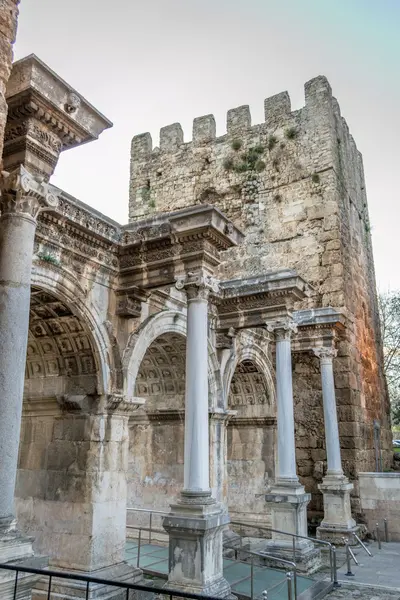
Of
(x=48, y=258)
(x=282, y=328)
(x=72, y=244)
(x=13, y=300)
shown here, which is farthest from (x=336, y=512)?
(x=13, y=300)

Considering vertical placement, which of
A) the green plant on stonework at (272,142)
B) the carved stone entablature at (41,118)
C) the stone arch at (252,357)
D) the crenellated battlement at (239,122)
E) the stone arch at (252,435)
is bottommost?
the stone arch at (252,435)

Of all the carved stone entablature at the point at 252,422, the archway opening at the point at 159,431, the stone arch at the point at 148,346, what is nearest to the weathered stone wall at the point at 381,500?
the carved stone entablature at the point at 252,422

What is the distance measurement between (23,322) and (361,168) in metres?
17.1

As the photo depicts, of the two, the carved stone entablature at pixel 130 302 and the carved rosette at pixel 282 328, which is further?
the carved rosette at pixel 282 328

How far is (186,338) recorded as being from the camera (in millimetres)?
9352

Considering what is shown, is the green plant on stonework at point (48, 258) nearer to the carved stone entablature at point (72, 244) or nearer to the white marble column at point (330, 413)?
the carved stone entablature at point (72, 244)

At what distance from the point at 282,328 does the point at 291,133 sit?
810 centimetres

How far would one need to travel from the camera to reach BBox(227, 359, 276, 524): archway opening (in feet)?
44.3

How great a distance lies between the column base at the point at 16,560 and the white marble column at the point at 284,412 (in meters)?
7.07

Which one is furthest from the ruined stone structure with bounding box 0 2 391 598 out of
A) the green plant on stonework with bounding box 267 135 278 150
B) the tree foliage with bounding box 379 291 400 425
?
the tree foliage with bounding box 379 291 400 425

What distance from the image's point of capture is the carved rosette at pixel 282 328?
1080cm

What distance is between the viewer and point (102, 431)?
7.91m

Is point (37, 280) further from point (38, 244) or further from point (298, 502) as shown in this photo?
point (298, 502)

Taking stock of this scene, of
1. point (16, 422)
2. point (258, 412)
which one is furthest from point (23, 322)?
point (258, 412)
